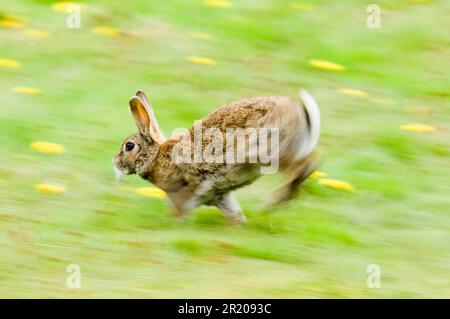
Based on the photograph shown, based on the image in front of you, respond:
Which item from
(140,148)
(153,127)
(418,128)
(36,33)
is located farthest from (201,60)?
(140,148)

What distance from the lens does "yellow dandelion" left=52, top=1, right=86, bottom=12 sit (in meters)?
10.4

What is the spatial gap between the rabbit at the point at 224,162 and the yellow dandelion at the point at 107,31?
307cm

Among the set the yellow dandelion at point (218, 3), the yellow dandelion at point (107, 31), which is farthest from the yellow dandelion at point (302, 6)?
the yellow dandelion at point (107, 31)

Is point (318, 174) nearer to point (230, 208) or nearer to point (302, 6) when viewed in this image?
point (230, 208)

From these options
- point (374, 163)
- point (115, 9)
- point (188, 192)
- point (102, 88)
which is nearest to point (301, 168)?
point (188, 192)

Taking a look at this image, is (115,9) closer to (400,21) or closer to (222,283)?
(400,21)

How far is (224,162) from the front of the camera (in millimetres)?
6598

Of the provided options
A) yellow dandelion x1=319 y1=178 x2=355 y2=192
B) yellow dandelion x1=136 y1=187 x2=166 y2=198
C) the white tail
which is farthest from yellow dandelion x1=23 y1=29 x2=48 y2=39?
the white tail

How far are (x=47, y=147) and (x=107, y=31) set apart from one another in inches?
104

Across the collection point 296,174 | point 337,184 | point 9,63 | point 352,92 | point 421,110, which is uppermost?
point 9,63

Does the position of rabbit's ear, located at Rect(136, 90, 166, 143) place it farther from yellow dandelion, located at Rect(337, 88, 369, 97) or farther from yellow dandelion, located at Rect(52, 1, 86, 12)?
yellow dandelion, located at Rect(52, 1, 86, 12)

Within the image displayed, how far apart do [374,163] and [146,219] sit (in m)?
2.04

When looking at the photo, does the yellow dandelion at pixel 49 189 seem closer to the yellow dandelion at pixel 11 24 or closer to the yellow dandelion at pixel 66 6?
the yellow dandelion at pixel 11 24

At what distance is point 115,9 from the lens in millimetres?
10422
